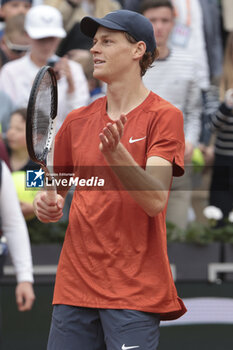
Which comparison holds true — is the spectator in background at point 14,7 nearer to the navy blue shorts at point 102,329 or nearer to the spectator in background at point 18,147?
the spectator in background at point 18,147

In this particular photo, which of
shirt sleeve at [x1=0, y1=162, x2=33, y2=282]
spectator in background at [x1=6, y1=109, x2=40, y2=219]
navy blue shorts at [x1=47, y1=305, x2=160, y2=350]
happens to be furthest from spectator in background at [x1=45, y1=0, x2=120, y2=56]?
navy blue shorts at [x1=47, y1=305, x2=160, y2=350]

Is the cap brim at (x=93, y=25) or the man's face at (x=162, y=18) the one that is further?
the man's face at (x=162, y=18)

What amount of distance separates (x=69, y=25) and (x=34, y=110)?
161 inches

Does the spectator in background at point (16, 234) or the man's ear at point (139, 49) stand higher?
the man's ear at point (139, 49)

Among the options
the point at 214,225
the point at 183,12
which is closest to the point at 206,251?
the point at 214,225

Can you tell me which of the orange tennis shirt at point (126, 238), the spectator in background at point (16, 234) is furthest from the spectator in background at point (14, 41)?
the orange tennis shirt at point (126, 238)

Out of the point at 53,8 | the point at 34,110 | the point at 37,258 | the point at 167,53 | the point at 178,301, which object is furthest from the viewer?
the point at 53,8

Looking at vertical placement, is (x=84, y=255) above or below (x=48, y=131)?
below

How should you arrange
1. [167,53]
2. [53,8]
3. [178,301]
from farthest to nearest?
[53,8] → [167,53] → [178,301]

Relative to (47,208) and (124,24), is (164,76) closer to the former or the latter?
(124,24)

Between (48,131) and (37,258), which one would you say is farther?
(37,258)

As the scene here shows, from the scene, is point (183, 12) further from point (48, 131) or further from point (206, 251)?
point (48, 131)

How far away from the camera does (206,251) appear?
17.6ft

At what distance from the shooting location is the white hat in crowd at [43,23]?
611cm
